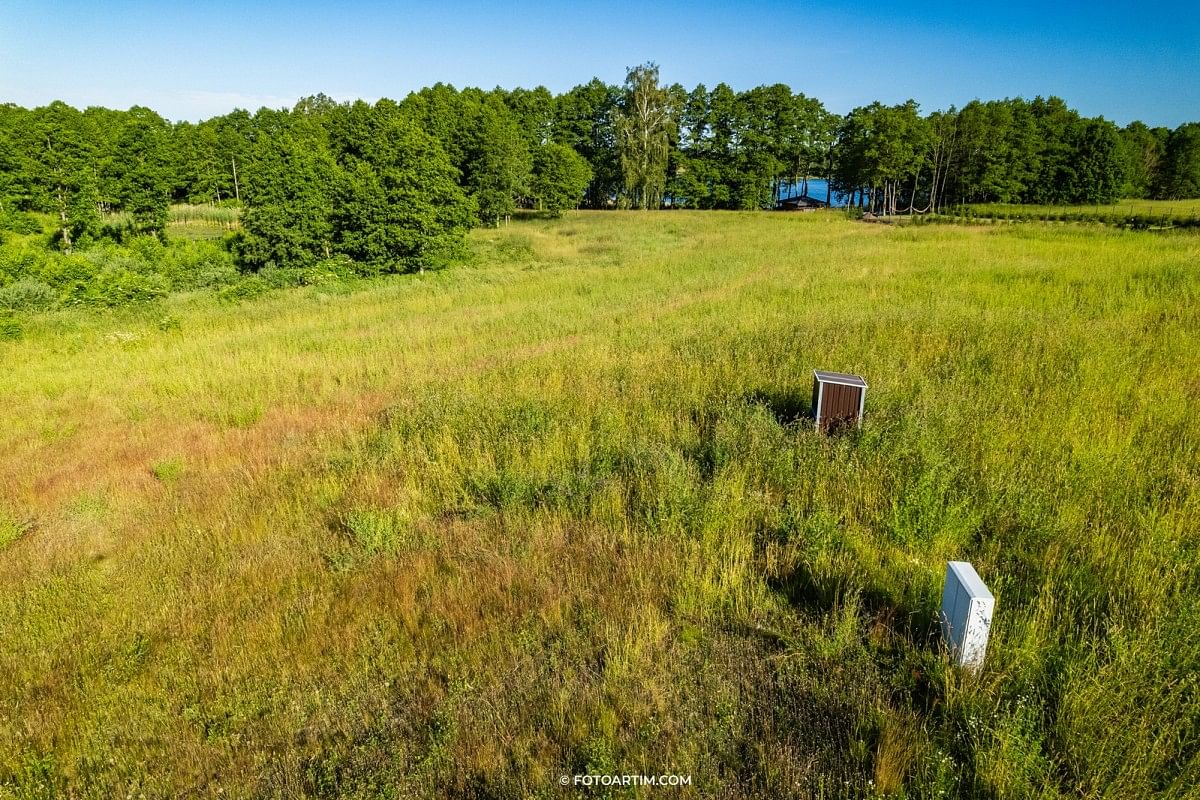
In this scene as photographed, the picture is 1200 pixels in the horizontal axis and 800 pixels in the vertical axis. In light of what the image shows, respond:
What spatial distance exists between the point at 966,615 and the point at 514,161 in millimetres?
50859

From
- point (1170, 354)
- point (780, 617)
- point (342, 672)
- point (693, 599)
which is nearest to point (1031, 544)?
point (780, 617)

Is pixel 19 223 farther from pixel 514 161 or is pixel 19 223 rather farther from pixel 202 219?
pixel 514 161

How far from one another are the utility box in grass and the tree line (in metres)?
28.1

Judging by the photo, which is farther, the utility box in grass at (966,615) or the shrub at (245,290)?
the shrub at (245,290)

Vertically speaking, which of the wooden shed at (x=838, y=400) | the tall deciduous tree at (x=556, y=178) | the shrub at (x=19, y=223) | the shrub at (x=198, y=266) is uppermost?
the tall deciduous tree at (x=556, y=178)

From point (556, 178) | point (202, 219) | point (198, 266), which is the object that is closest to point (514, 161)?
point (556, 178)

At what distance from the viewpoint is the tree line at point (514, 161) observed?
89.9 ft

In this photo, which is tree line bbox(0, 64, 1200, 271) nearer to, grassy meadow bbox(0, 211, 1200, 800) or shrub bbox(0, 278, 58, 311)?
shrub bbox(0, 278, 58, 311)

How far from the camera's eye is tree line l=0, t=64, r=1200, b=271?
89.9 ft

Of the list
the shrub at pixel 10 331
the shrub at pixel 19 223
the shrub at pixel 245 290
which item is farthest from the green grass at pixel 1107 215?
the shrub at pixel 19 223

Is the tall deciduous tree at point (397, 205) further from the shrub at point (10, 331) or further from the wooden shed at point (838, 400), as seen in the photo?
the wooden shed at point (838, 400)

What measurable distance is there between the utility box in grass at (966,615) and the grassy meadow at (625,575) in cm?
14

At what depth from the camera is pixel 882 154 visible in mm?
54469

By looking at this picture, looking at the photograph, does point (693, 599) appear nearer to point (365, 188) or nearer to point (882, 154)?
point (365, 188)
